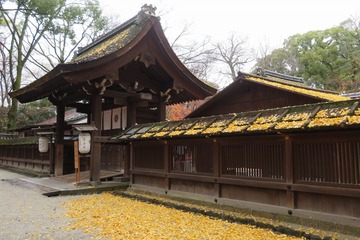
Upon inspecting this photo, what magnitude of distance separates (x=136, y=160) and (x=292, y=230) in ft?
20.8

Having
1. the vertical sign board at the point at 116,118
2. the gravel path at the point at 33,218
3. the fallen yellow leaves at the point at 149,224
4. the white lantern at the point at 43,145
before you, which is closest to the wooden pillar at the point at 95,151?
the gravel path at the point at 33,218

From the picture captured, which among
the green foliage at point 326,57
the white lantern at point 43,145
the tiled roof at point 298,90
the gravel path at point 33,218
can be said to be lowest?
the gravel path at point 33,218

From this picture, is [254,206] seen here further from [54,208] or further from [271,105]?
[271,105]

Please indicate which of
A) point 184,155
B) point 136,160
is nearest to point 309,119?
point 184,155

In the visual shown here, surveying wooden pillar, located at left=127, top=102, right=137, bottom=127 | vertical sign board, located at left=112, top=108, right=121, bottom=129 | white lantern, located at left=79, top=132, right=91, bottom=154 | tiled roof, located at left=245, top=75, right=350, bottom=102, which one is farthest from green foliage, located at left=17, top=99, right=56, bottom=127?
tiled roof, located at left=245, top=75, right=350, bottom=102

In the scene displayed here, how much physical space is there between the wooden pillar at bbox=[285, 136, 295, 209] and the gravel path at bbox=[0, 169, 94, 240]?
3.94 meters

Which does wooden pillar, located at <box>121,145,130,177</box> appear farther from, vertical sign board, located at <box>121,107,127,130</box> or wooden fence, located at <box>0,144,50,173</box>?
Result: wooden fence, located at <box>0,144,50,173</box>

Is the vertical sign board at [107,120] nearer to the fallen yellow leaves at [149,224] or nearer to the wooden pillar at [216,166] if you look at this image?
the fallen yellow leaves at [149,224]

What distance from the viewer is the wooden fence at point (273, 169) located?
5.25 meters

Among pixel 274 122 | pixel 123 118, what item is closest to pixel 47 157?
pixel 123 118

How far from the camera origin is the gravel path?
5754 millimetres

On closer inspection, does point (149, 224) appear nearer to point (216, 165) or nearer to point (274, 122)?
point (216, 165)

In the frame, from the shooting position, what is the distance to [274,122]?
19.6 feet

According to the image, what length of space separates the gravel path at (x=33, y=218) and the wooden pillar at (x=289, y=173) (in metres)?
3.94
